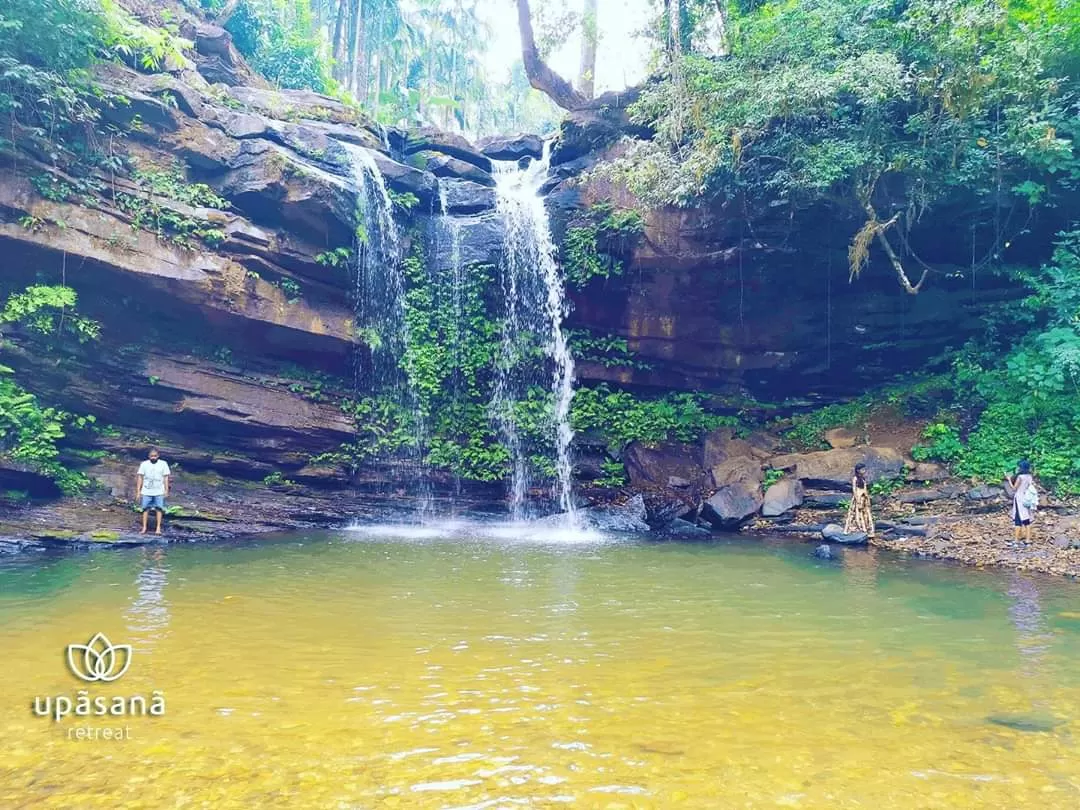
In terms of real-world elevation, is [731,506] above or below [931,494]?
below

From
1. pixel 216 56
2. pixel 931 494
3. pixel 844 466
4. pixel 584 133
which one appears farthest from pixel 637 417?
pixel 216 56

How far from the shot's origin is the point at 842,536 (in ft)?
38.0

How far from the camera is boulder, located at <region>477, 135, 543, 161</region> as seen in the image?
20.2 metres

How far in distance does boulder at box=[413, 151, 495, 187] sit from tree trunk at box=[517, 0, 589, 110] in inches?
132

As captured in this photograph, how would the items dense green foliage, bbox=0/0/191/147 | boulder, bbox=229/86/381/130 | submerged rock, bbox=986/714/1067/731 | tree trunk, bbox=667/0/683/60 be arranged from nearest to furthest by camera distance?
→ submerged rock, bbox=986/714/1067/731
dense green foliage, bbox=0/0/191/147
tree trunk, bbox=667/0/683/60
boulder, bbox=229/86/381/130

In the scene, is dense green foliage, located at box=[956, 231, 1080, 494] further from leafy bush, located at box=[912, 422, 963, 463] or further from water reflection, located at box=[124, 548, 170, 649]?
water reflection, located at box=[124, 548, 170, 649]

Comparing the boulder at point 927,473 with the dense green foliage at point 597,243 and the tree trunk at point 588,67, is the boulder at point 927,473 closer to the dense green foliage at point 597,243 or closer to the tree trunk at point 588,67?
the dense green foliage at point 597,243

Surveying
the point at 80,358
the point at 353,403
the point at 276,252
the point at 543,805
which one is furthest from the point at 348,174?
the point at 543,805

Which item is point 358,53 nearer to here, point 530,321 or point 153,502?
point 530,321

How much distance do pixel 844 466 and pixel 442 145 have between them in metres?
13.3

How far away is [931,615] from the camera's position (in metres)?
6.73

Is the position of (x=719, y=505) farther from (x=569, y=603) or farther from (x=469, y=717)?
(x=469, y=717)

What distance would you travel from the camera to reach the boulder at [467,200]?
1738cm

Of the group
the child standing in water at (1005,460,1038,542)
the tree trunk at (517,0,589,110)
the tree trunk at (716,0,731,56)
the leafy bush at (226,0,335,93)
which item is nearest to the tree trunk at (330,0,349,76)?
the leafy bush at (226,0,335,93)
